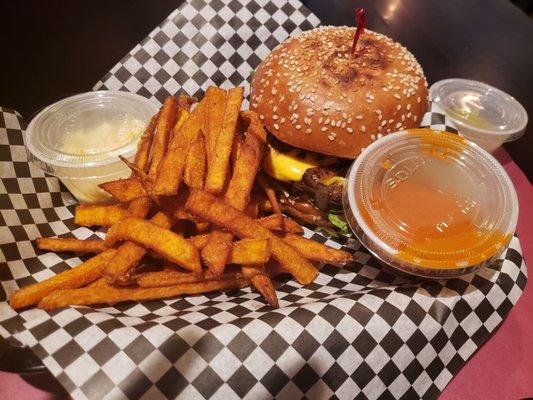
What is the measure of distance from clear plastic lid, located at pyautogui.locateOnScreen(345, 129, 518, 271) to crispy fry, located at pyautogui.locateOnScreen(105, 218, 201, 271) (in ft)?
2.47

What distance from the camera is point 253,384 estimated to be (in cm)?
158

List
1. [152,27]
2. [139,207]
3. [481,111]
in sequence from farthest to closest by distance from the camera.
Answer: [152,27] < [481,111] < [139,207]

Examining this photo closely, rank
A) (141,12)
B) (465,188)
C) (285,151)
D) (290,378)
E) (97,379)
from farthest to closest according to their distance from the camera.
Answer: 1. (141,12)
2. (285,151)
3. (465,188)
4. (290,378)
5. (97,379)

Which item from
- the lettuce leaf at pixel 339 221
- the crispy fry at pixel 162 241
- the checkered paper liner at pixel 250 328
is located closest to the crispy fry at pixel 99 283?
the checkered paper liner at pixel 250 328

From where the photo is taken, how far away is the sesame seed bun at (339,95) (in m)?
2.26

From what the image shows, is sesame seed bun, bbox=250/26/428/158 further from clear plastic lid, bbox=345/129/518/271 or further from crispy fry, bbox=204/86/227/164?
crispy fry, bbox=204/86/227/164

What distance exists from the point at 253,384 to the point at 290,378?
0.48 ft

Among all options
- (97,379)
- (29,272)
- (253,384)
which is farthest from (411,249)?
(29,272)

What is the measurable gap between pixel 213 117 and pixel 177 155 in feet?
1.04

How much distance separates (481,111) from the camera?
3199 mm

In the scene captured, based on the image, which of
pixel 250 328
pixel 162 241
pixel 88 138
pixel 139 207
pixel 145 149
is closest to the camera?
pixel 250 328

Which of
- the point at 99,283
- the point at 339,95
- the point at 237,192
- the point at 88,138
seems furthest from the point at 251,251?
the point at 88,138

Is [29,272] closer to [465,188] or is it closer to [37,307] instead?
[37,307]

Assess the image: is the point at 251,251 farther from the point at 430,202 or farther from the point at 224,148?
the point at 430,202
